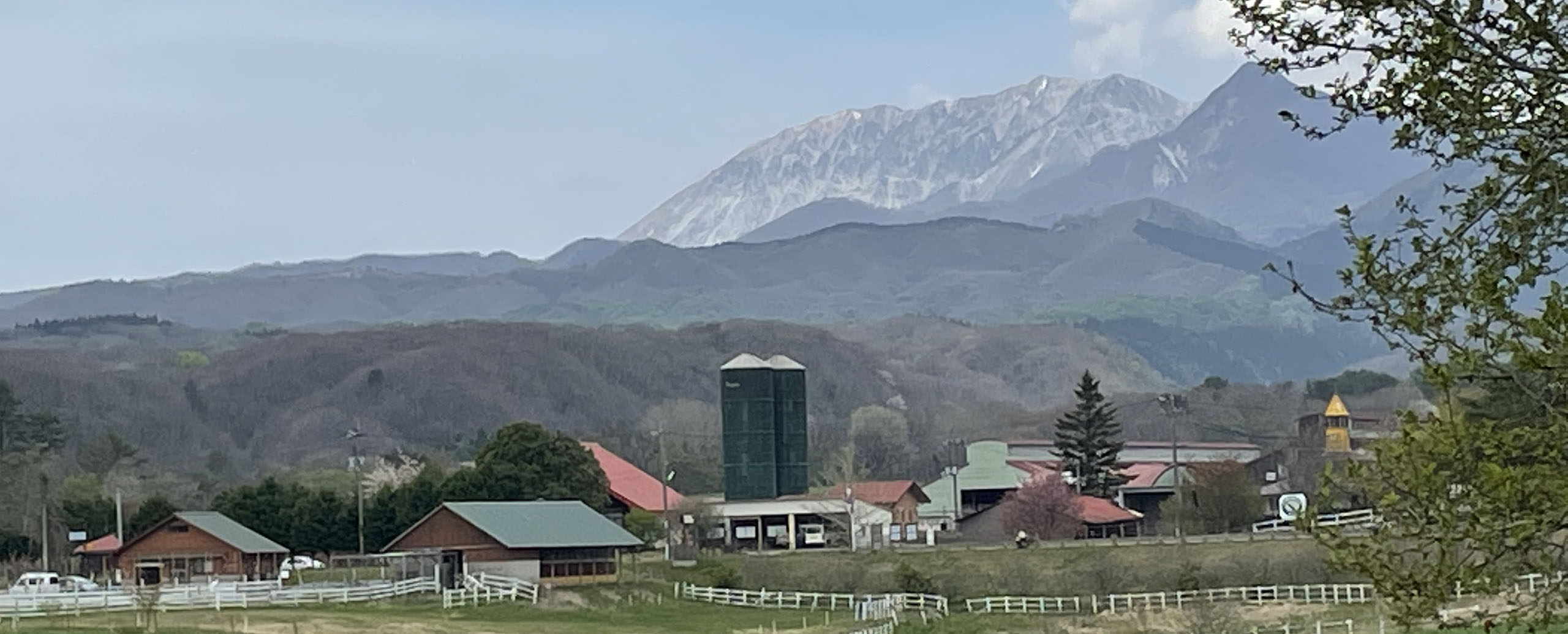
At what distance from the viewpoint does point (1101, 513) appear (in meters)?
93.2

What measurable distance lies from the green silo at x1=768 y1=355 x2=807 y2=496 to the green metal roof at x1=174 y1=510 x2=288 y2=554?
36504 millimetres

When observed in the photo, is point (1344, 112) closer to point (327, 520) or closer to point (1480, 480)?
point (1480, 480)

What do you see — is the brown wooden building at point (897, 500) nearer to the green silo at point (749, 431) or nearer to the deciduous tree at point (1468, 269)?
the green silo at point (749, 431)

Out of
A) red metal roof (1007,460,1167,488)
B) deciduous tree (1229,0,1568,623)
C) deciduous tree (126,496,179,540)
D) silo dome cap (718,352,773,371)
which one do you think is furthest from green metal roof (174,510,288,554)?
deciduous tree (1229,0,1568,623)

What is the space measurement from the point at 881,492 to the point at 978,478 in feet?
48.1

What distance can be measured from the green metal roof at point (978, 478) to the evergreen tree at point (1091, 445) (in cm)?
695

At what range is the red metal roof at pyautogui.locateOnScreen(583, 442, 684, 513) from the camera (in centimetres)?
9375

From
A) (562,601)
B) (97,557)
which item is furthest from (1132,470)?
(562,601)

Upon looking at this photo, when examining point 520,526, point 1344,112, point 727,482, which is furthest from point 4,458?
point 1344,112

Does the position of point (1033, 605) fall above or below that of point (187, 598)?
below

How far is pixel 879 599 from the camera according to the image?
63.4 meters

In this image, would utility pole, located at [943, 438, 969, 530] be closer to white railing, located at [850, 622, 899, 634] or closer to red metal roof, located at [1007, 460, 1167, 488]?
red metal roof, located at [1007, 460, 1167, 488]

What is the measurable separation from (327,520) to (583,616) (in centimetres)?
2031

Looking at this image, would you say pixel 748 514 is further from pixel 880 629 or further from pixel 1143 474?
pixel 880 629
